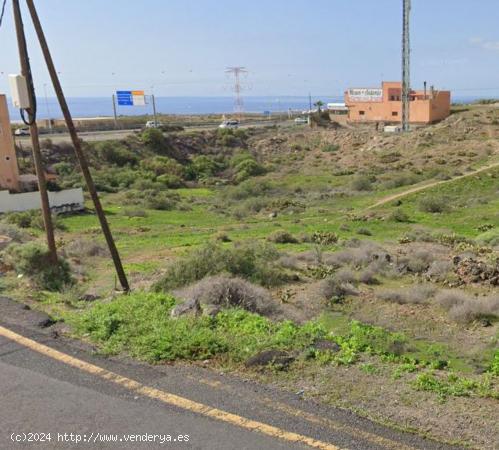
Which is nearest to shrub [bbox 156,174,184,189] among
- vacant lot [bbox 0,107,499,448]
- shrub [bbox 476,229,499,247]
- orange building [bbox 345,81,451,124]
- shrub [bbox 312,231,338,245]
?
vacant lot [bbox 0,107,499,448]

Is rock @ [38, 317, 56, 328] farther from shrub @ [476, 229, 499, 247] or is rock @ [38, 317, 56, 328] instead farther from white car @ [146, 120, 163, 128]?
white car @ [146, 120, 163, 128]

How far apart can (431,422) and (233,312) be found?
322 cm

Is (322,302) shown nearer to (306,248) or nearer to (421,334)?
(421,334)

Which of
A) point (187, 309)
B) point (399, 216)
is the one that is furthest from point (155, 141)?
point (187, 309)

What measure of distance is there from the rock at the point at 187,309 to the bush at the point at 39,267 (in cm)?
356

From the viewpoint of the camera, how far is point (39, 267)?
10414 mm

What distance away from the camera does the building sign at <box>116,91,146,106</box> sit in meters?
93.3

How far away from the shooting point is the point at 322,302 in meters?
13.0

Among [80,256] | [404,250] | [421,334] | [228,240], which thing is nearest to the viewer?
[421,334]

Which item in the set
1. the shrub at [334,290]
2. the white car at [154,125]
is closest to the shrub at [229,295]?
the shrub at [334,290]

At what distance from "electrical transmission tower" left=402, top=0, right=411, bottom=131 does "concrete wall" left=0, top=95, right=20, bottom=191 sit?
52.0m

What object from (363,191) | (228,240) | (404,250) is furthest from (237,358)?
(363,191)

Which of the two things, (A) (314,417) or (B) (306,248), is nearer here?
(A) (314,417)

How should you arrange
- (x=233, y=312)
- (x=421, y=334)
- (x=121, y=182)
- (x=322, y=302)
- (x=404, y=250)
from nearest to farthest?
(x=233, y=312) → (x=421, y=334) → (x=322, y=302) → (x=404, y=250) → (x=121, y=182)
